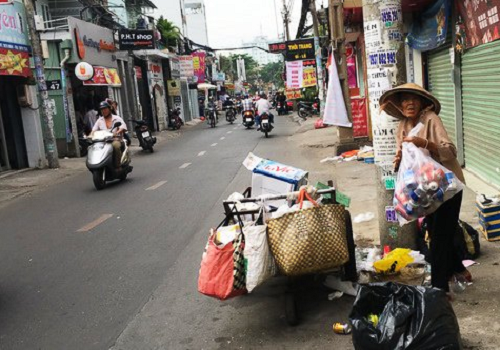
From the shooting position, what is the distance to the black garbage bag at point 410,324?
286 centimetres

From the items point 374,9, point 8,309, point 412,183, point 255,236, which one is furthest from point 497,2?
point 8,309

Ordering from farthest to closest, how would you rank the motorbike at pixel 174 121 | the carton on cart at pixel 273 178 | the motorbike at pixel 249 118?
the motorbike at pixel 174 121, the motorbike at pixel 249 118, the carton on cart at pixel 273 178

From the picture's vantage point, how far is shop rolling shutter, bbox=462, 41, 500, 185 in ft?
24.0

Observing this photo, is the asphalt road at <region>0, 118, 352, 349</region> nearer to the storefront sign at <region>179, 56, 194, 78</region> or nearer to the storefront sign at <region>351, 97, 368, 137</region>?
the storefront sign at <region>351, 97, 368, 137</region>

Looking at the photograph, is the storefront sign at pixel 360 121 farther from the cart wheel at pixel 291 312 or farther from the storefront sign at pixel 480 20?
the cart wheel at pixel 291 312

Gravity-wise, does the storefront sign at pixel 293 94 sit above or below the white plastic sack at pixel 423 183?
above

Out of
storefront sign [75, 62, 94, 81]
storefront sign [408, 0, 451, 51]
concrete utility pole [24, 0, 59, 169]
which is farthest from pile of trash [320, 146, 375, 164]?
storefront sign [75, 62, 94, 81]

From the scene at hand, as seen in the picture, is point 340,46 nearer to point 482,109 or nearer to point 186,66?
point 482,109

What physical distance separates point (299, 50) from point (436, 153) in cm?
2230

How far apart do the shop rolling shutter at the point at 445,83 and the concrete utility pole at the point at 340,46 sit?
2.57 metres

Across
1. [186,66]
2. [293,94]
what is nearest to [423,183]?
[293,94]

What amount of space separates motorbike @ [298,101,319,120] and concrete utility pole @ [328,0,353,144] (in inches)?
664

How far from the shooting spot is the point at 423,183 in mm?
3650

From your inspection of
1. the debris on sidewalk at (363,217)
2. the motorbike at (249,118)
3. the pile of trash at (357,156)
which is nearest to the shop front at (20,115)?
the pile of trash at (357,156)
